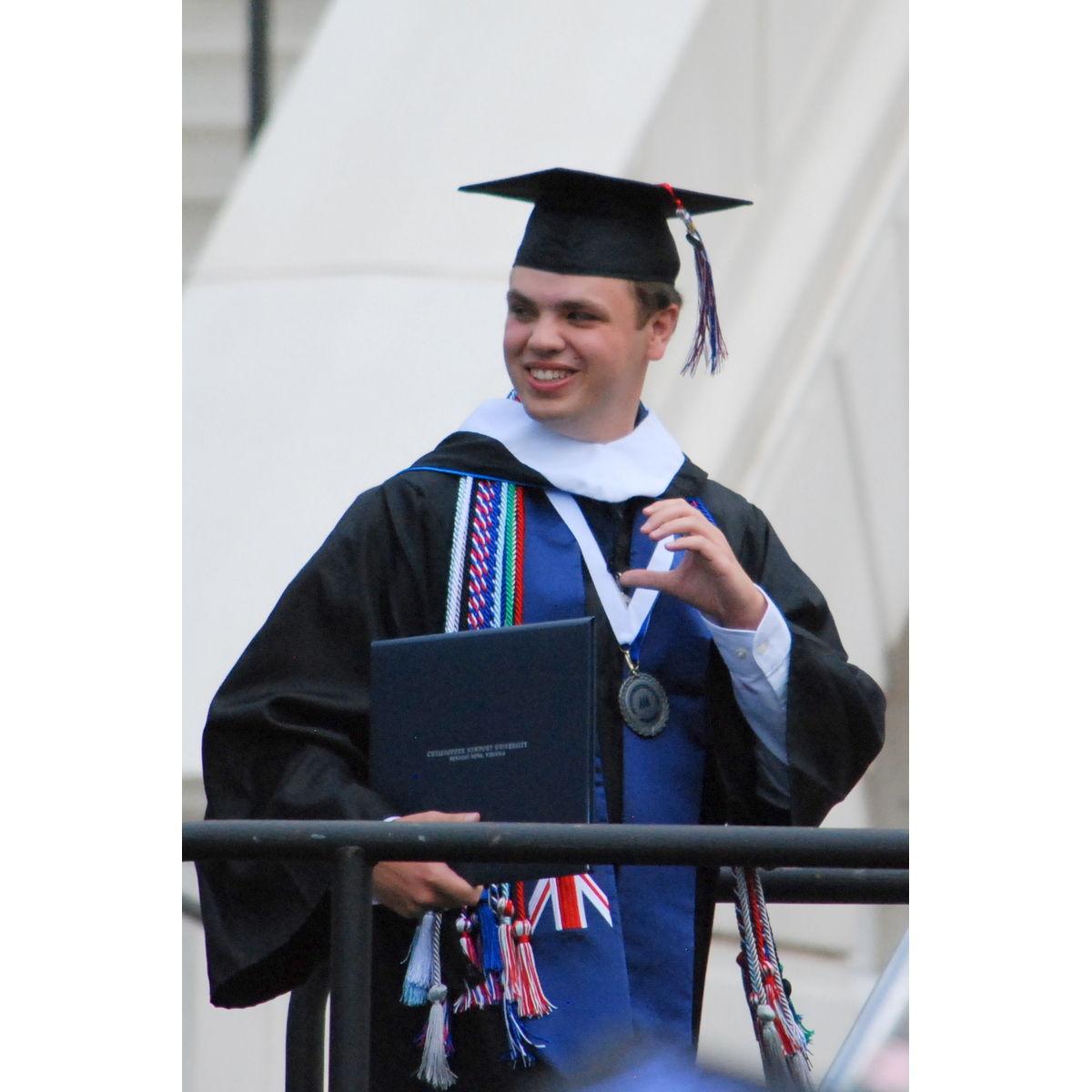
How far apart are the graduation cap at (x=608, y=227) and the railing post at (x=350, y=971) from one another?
101 cm

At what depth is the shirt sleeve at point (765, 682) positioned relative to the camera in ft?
9.17

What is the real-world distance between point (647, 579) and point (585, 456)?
0.97 ft

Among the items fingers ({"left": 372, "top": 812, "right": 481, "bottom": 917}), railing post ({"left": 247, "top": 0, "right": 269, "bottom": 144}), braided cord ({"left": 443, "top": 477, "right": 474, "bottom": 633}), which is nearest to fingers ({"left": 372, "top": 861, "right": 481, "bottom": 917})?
fingers ({"left": 372, "top": 812, "right": 481, "bottom": 917})

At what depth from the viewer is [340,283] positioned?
14.7 ft

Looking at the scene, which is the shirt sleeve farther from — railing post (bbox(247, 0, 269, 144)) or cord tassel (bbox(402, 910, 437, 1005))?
railing post (bbox(247, 0, 269, 144))

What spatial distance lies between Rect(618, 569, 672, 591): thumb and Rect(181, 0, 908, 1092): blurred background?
142cm

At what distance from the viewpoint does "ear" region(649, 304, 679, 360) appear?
120 inches

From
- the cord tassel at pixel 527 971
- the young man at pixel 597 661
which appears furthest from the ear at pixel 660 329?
the cord tassel at pixel 527 971

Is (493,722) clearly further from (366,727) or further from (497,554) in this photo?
(497,554)
